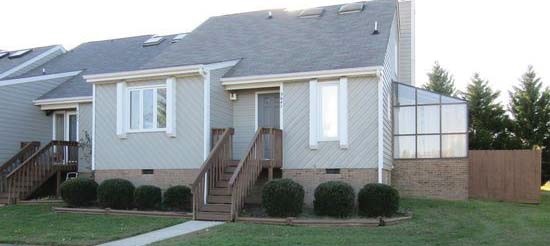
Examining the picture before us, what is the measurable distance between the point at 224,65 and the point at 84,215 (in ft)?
19.1

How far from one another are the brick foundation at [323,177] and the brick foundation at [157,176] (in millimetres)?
2804

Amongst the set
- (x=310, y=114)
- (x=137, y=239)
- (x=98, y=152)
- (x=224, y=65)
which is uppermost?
(x=224, y=65)

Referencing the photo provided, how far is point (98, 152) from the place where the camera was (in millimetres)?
18500

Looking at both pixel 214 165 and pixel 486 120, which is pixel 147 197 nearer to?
pixel 214 165

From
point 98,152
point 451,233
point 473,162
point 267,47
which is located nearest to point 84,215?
point 98,152

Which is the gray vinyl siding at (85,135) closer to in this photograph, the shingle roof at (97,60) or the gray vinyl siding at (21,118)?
the shingle roof at (97,60)

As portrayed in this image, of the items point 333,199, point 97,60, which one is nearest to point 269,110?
point 333,199

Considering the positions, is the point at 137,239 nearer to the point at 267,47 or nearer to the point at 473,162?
the point at 267,47

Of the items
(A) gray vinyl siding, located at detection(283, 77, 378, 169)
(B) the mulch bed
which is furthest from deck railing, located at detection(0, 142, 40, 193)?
(A) gray vinyl siding, located at detection(283, 77, 378, 169)

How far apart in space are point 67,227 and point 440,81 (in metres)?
38.1

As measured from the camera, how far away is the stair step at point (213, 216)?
14.6 meters

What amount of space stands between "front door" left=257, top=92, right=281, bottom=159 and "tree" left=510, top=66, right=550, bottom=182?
22.7 metres

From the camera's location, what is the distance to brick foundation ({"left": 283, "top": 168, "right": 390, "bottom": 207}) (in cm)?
1619

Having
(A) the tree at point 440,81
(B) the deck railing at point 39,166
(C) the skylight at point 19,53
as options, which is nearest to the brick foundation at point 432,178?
(B) the deck railing at point 39,166
